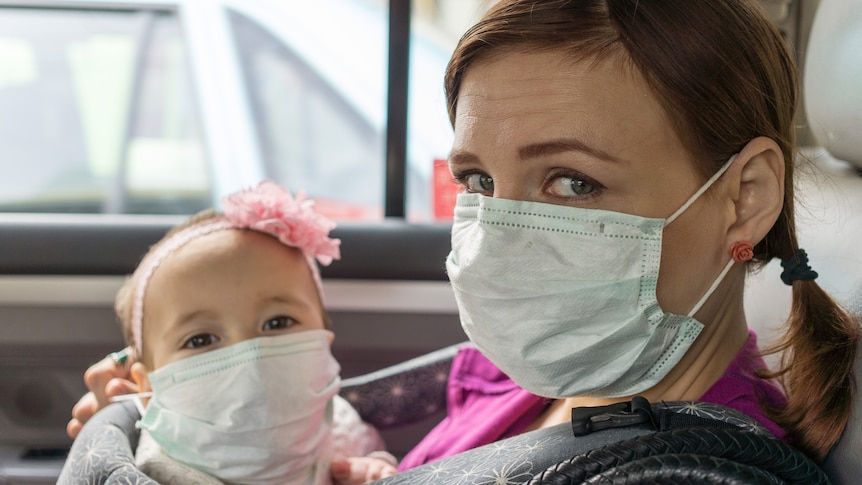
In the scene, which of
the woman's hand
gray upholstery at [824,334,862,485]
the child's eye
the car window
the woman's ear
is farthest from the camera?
the car window

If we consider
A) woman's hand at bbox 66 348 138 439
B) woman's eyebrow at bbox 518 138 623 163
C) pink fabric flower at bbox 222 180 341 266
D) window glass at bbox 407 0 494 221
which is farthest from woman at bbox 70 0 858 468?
window glass at bbox 407 0 494 221

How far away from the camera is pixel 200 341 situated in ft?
5.18

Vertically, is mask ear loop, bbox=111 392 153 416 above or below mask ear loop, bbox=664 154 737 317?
below

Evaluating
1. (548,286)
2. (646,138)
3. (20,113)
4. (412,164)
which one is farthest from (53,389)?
(20,113)

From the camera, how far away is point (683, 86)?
1107mm

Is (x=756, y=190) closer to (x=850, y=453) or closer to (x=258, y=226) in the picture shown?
(x=850, y=453)

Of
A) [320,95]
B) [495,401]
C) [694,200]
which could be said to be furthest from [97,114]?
[694,200]

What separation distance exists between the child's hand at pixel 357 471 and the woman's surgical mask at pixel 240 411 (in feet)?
0.22

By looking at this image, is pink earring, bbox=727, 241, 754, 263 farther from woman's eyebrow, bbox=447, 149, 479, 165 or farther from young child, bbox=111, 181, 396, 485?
young child, bbox=111, 181, 396, 485

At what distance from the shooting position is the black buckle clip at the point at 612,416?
1.07m

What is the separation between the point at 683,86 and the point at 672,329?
34 cm

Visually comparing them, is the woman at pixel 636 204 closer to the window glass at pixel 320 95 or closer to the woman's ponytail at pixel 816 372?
the woman's ponytail at pixel 816 372

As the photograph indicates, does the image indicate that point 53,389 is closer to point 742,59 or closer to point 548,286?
point 548,286

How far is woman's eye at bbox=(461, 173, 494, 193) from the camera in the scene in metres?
1.29
